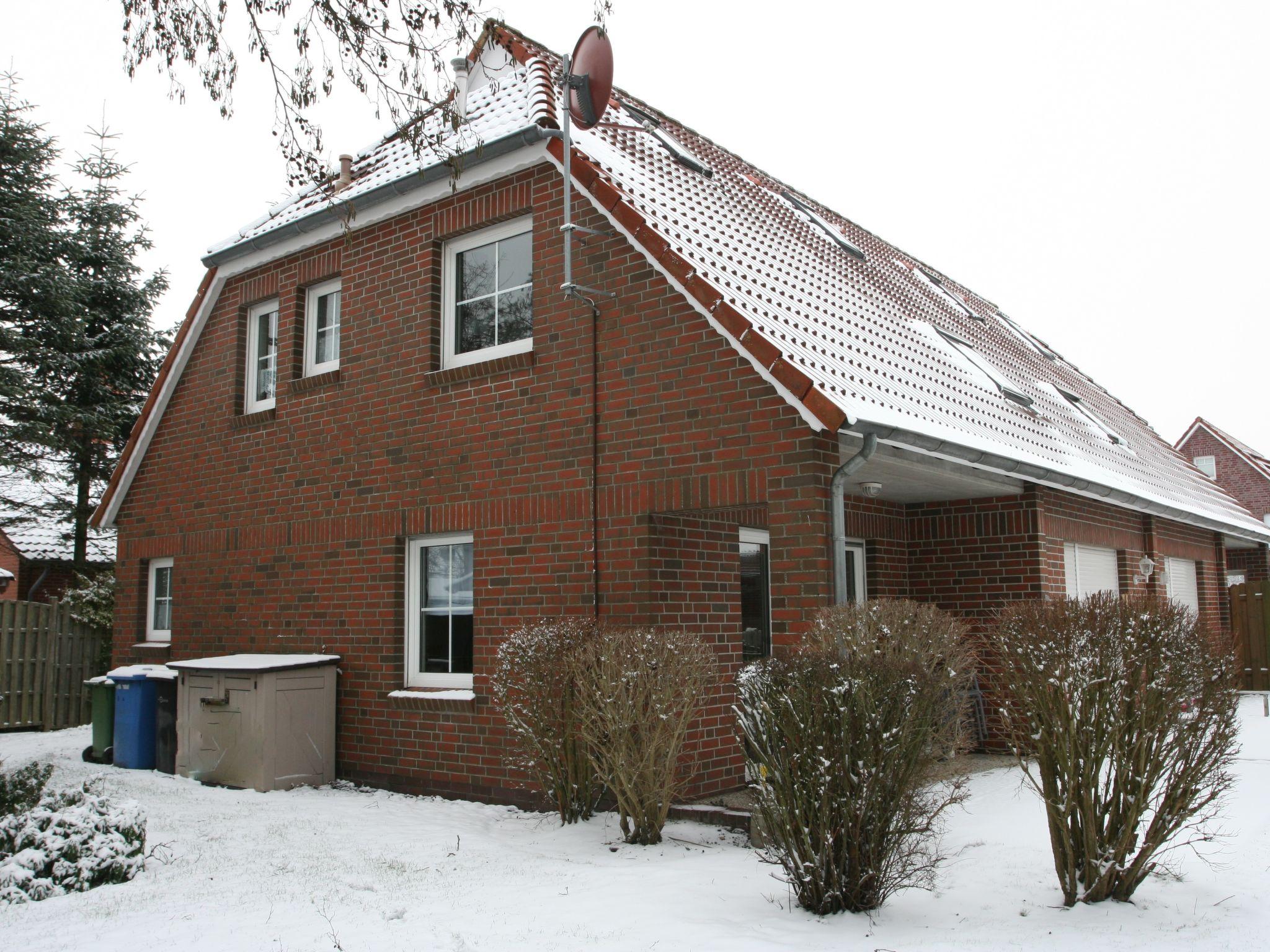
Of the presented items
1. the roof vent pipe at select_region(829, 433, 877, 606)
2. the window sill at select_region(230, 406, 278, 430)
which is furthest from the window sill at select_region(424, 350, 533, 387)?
the roof vent pipe at select_region(829, 433, 877, 606)

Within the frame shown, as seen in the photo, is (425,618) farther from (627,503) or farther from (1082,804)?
(1082,804)

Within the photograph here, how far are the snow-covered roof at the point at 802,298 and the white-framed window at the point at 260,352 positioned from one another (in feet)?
2.17

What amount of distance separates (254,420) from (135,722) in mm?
3270

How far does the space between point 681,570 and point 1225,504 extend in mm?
13538

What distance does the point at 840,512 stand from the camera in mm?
6879

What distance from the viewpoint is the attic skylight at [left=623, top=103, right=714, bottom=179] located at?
34.8 feet

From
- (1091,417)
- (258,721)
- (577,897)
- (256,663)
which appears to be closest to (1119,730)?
(577,897)

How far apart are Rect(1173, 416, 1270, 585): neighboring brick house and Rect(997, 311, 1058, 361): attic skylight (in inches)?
796

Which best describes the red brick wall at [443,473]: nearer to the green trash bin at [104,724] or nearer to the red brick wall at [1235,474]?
the green trash bin at [104,724]

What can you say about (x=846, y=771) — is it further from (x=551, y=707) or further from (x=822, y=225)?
(x=822, y=225)

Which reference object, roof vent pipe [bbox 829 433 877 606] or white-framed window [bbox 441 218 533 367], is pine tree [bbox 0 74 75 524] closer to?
white-framed window [bbox 441 218 533 367]

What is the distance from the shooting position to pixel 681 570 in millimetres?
8172

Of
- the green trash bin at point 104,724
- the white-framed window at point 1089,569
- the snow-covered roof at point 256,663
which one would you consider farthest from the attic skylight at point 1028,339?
the green trash bin at point 104,724

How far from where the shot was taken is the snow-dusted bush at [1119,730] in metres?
4.60
